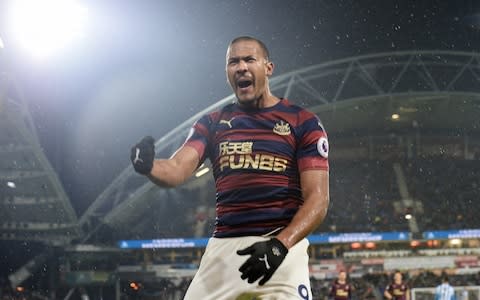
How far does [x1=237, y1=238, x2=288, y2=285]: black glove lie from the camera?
2.27 m

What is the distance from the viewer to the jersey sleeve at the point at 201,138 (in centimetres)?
296

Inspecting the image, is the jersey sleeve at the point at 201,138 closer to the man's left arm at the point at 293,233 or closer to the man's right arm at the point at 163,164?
the man's right arm at the point at 163,164

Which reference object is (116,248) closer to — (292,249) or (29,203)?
(29,203)

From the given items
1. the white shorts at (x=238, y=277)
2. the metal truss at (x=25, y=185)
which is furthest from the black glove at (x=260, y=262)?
the metal truss at (x=25, y=185)

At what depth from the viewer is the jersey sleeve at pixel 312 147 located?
2705 millimetres

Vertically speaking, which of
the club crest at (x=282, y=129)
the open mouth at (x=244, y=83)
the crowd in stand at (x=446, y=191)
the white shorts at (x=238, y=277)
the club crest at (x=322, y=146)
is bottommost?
the white shorts at (x=238, y=277)

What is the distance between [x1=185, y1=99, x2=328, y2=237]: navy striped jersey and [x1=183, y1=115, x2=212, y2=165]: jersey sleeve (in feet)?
0.32

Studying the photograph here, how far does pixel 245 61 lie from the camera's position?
2.81 meters

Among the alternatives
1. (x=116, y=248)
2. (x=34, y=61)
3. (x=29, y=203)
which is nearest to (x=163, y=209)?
(x=116, y=248)

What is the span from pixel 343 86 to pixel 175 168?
990 inches

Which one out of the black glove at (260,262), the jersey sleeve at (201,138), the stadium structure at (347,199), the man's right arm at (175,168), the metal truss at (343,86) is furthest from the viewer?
the metal truss at (343,86)

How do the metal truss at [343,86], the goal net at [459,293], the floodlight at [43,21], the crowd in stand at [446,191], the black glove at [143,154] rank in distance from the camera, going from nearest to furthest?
the black glove at [143,154] → the goal net at [459,293] → the floodlight at [43,21] → the metal truss at [343,86] → the crowd in stand at [446,191]

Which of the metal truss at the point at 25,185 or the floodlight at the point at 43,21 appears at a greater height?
the floodlight at the point at 43,21

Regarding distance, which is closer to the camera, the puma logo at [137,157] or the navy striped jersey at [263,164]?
the puma logo at [137,157]
